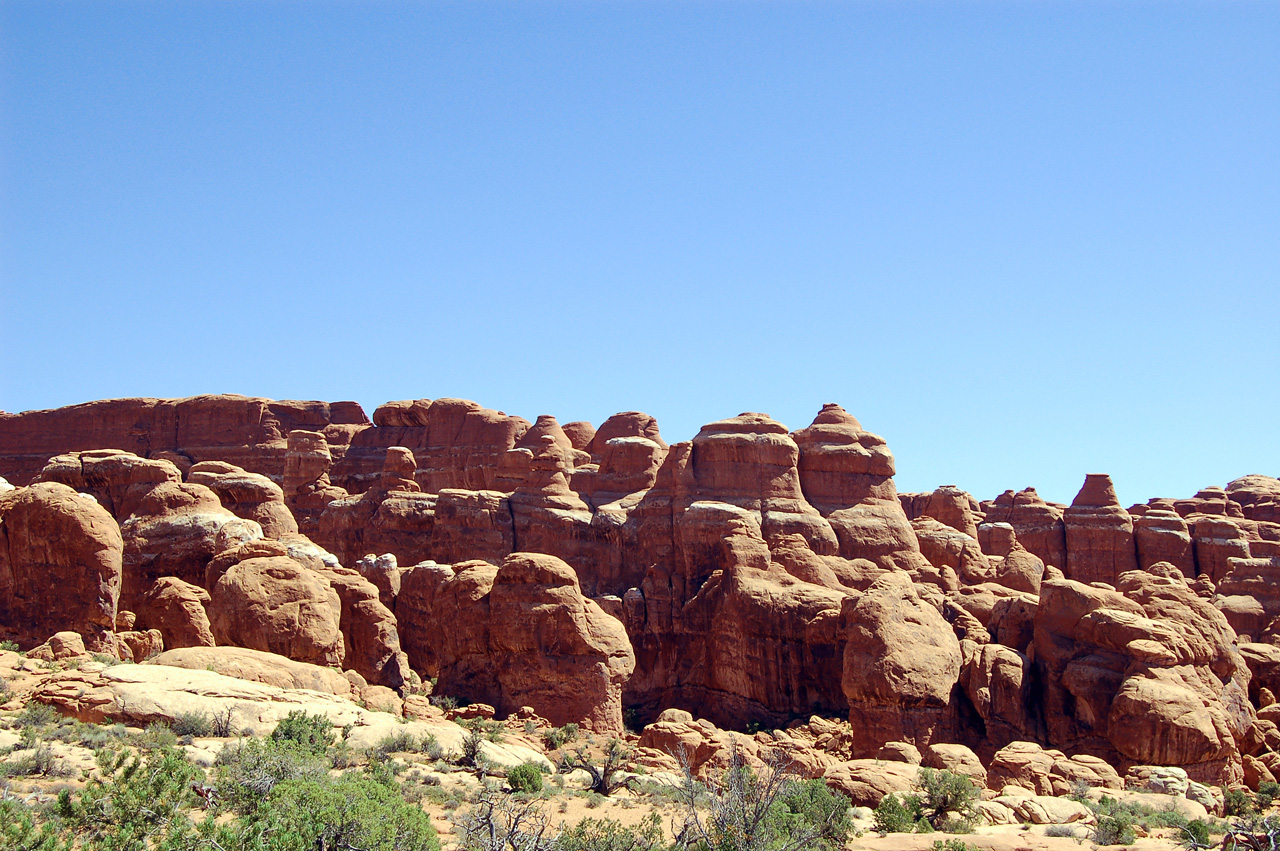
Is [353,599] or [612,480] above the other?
[612,480]

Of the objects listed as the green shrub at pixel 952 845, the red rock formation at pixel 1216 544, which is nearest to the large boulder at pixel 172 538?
the green shrub at pixel 952 845

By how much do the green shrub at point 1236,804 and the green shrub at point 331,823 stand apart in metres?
22.1

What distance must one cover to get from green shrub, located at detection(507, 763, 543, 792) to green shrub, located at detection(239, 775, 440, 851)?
16.1 feet

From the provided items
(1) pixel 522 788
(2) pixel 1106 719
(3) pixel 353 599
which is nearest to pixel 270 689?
(1) pixel 522 788

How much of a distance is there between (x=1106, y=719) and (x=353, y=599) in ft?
76.0

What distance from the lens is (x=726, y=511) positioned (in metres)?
49.3

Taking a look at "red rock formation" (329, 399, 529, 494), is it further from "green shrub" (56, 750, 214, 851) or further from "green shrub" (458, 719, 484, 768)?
"green shrub" (56, 750, 214, 851)

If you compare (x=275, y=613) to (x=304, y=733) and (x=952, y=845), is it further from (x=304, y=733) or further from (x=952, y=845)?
(x=952, y=845)

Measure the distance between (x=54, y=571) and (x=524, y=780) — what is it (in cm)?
1580

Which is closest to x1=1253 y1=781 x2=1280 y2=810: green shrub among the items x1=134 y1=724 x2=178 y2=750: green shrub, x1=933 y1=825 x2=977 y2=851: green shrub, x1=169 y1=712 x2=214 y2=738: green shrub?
x1=933 y1=825 x2=977 y2=851: green shrub

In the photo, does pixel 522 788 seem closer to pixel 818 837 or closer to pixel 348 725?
pixel 348 725

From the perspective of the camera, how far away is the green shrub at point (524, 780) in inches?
897

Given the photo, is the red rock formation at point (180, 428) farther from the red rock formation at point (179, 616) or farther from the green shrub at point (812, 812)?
the green shrub at point (812, 812)

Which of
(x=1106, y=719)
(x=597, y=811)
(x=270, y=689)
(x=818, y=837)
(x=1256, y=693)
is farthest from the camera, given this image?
(x=1256, y=693)
